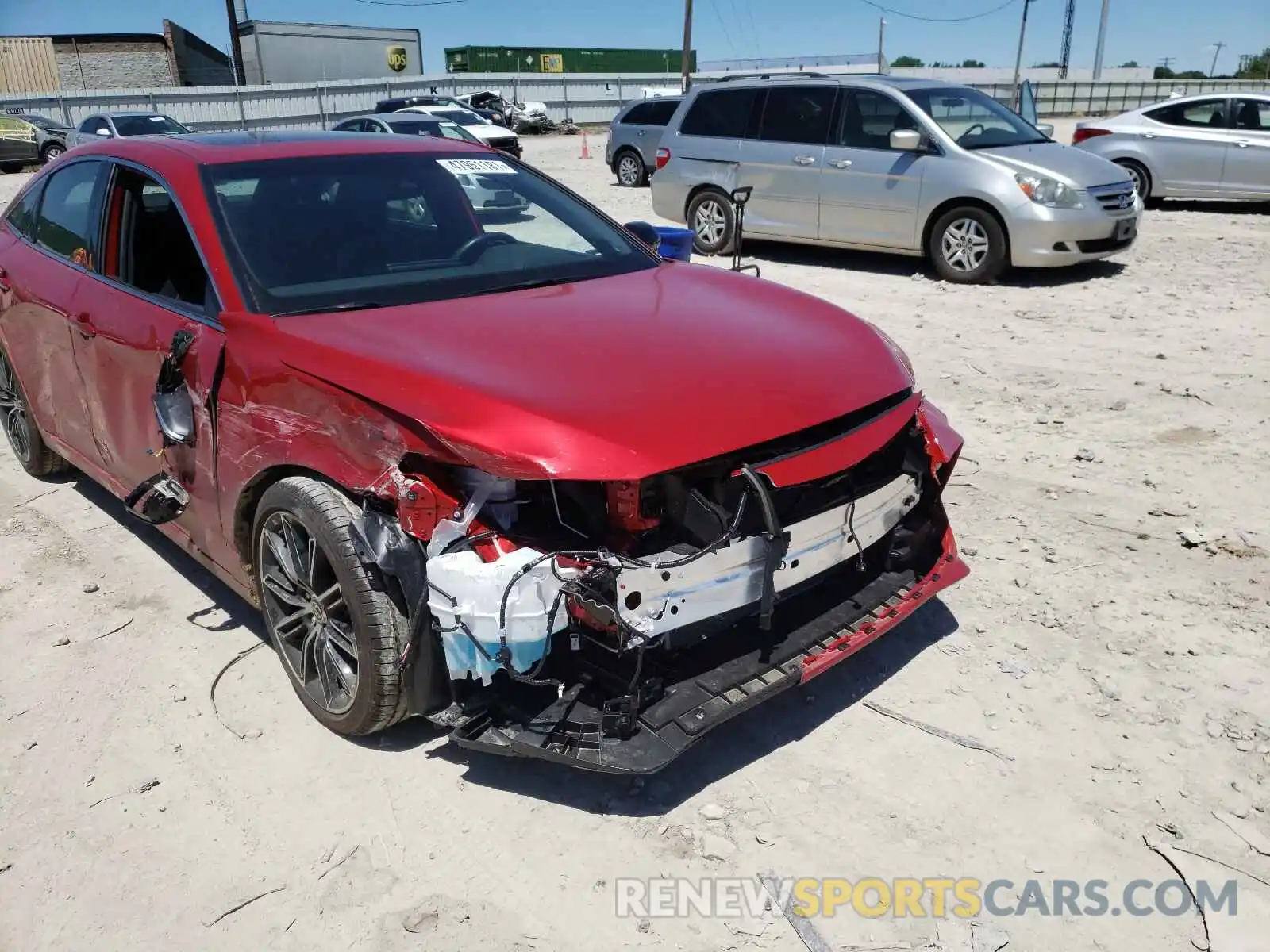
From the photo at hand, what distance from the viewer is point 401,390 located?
8.34 ft

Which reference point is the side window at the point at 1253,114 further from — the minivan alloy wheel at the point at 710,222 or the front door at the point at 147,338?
the front door at the point at 147,338

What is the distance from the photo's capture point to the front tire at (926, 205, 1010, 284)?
892 centimetres

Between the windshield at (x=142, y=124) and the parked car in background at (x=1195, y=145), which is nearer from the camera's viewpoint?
the parked car in background at (x=1195, y=145)

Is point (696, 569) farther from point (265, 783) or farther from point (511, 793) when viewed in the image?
point (265, 783)

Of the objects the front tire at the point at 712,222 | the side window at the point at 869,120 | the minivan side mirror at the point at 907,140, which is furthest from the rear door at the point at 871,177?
the front tire at the point at 712,222

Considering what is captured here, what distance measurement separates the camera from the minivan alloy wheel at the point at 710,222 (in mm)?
10875

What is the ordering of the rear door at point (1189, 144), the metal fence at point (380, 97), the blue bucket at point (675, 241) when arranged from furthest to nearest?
1. the metal fence at point (380, 97)
2. the rear door at point (1189, 144)
3. the blue bucket at point (675, 241)

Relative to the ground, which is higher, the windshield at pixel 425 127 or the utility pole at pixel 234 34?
the utility pole at pixel 234 34

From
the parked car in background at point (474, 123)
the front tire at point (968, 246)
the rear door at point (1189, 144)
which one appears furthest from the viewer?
the parked car in background at point (474, 123)

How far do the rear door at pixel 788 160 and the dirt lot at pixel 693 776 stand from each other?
247 inches

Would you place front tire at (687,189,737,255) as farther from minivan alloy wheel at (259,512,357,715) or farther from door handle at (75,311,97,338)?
minivan alloy wheel at (259,512,357,715)

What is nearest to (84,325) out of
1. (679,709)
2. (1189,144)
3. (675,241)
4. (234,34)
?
(679,709)

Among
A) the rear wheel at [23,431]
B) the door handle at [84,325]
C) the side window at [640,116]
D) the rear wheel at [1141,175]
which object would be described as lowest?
the rear wheel at [23,431]

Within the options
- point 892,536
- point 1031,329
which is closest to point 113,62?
point 1031,329
